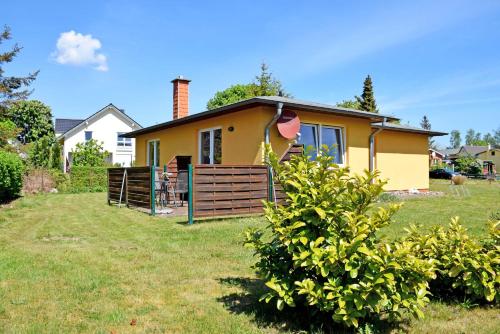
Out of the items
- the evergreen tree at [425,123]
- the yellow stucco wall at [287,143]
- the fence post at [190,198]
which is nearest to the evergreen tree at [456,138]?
the evergreen tree at [425,123]

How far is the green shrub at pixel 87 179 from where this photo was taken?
2177cm

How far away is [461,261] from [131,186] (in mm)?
10427

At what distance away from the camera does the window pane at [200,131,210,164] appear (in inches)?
548

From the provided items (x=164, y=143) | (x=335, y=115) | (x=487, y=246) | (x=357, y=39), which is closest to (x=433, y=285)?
(x=487, y=246)

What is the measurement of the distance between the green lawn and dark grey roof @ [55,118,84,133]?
4464 centimetres

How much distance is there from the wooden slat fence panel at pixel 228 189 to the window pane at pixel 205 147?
4557 mm

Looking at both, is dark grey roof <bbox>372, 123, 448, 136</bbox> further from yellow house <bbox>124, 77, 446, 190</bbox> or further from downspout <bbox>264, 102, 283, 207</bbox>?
downspout <bbox>264, 102, 283, 207</bbox>

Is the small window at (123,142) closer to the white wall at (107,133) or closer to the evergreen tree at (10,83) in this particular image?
the white wall at (107,133)

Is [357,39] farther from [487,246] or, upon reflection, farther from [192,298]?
[192,298]

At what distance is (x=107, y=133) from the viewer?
40.8 m

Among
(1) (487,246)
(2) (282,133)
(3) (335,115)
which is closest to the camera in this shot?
(1) (487,246)

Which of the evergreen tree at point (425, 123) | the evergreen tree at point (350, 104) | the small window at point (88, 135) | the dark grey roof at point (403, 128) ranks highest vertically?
the evergreen tree at point (425, 123)

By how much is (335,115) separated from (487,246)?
9588mm

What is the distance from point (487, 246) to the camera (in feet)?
12.2
